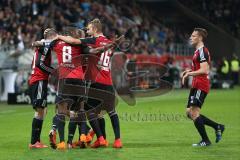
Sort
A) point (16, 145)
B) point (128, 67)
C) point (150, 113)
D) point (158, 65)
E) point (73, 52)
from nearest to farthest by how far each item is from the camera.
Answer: point (73, 52), point (16, 145), point (150, 113), point (128, 67), point (158, 65)

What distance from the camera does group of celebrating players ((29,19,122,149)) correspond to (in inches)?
496

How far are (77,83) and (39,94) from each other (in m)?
0.79

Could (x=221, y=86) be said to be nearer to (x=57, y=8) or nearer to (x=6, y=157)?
(x=57, y=8)

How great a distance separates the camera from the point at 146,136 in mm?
15156

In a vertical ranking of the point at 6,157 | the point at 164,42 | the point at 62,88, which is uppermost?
the point at 164,42

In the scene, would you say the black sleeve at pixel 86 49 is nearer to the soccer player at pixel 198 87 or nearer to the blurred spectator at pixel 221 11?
the soccer player at pixel 198 87

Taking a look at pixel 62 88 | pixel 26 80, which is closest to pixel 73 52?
pixel 62 88

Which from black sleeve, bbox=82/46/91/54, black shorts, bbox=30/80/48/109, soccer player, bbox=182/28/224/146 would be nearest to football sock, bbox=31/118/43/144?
black shorts, bbox=30/80/48/109

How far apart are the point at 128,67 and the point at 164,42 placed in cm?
1046

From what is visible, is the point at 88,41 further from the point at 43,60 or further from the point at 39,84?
the point at 39,84

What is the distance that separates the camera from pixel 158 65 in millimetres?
37344

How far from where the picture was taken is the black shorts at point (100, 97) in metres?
13.0

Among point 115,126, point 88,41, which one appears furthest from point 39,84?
point 115,126

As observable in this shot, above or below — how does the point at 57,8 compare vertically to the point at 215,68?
above
